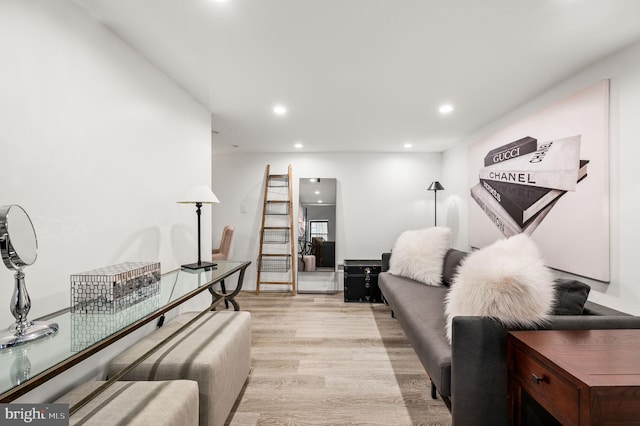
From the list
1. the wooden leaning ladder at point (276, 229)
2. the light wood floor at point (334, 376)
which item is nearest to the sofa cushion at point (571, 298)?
the light wood floor at point (334, 376)

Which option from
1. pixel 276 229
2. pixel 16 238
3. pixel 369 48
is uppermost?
pixel 369 48

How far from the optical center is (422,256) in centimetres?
349

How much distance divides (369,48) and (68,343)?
2.09 meters

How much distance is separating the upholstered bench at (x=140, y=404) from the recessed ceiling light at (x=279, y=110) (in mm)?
2394

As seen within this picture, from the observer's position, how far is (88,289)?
4.36 feet

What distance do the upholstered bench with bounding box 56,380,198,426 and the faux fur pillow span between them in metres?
2.73

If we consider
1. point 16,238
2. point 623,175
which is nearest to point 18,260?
point 16,238

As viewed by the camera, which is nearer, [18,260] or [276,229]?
[18,260]

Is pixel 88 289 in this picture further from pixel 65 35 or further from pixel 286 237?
pixel 286 237

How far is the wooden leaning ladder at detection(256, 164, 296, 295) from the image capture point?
492cm

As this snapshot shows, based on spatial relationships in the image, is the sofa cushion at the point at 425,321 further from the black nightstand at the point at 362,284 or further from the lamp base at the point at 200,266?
the lamp base at the point at 200,266

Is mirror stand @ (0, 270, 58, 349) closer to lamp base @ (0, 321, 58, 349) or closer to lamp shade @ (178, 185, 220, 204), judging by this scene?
lamp base @ (0, 321, 58, 349)

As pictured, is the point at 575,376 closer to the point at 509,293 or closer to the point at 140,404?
the point at 509,293

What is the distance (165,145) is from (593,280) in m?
3.27
